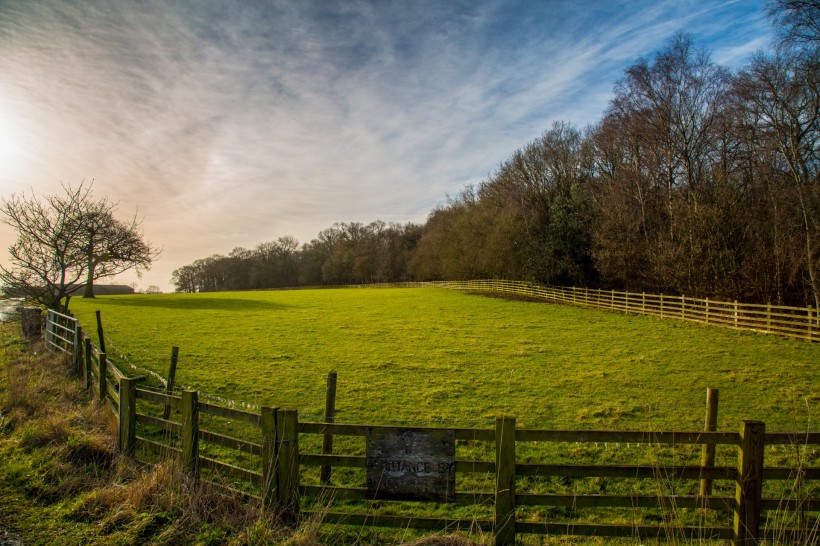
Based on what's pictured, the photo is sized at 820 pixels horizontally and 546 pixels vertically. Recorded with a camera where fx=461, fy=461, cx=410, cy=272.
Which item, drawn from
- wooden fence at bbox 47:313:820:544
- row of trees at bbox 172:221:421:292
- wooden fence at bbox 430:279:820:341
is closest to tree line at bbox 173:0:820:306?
wooden fence at bbox 430:279:820:341

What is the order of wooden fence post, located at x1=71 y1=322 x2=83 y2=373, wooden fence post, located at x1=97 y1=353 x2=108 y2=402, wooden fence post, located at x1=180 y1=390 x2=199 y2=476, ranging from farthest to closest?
wooden fence post, located at x1=71 y1=322 x2=83 y2=373
wooden fence post, located at x1=97 y1=353 x2=108 y2=402
wooden fence post, located at x1=180 y1=390 x2=199 y2=476

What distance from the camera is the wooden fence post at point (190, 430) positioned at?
544 cm

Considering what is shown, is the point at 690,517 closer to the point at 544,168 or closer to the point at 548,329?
the point at 548,329

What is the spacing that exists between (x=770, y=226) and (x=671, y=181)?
6.40 m

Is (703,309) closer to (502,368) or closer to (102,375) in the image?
(502,368)

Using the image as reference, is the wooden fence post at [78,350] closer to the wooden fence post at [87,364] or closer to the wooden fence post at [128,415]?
the wooden fence post at [87,364]

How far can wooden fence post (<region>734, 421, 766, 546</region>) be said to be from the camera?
173 inches

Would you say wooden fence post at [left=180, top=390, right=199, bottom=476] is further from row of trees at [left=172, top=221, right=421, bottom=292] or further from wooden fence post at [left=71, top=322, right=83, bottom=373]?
row of trees at [left=172, top=221, right=421, bottom=292]

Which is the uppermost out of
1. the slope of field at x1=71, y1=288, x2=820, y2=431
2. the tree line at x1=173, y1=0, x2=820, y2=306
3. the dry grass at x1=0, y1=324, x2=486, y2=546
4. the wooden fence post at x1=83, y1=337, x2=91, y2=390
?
the tree line at x1=173, y1=0, x2=820, y2=306

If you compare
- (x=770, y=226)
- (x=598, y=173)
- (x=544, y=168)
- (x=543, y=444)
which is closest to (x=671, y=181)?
(x=770, y=226)

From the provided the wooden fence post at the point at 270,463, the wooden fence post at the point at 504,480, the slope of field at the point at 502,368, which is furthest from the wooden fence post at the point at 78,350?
the wooden fence post at the point at 504,480

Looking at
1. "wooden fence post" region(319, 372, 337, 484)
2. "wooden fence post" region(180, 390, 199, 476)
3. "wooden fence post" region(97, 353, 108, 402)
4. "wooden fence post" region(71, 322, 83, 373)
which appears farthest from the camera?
"wooden fence post" region(71, 322, 83, 373)

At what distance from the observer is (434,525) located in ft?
15.4

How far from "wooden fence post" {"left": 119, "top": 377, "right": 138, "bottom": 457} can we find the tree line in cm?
2463
